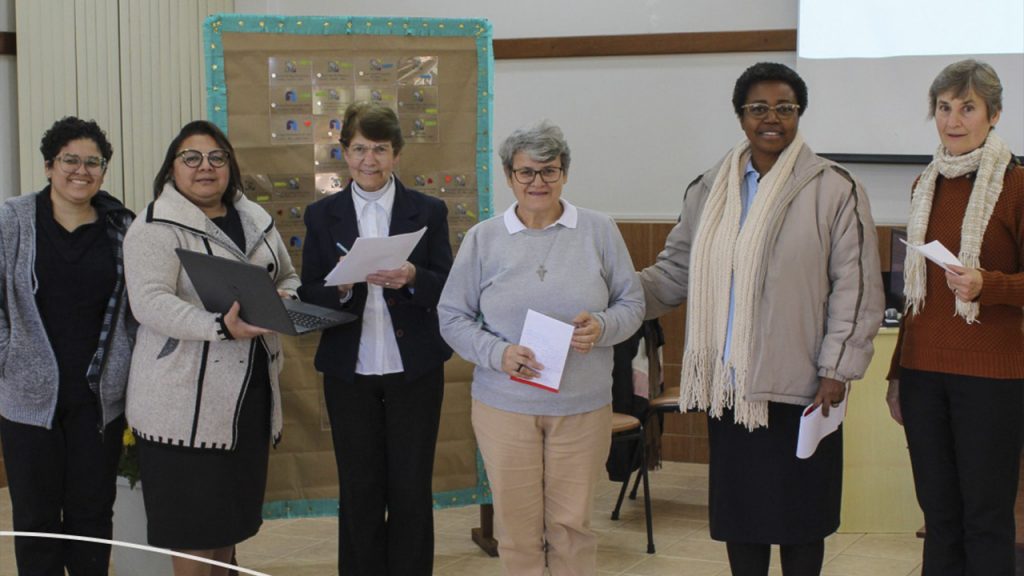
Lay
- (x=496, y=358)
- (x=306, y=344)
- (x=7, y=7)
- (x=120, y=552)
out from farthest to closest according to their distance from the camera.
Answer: (x=7, y=7) → (x=306, y=344) → (x=120, y=552) → (x=496, y=358)

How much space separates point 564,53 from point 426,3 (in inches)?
33.8

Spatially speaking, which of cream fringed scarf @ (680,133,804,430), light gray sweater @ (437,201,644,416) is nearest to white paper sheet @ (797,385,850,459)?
cream fringed scarf @ (680,133,804,430)

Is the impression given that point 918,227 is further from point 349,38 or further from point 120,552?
point 120,552

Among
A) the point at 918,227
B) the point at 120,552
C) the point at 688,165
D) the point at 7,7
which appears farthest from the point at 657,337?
the point at 7,7

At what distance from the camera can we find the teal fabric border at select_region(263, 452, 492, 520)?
430 centimetres

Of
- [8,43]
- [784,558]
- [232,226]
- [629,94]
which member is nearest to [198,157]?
[232,226]

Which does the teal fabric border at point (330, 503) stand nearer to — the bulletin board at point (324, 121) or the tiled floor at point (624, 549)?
the bulletin board at point (324, 121)

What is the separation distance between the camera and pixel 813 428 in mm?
2836

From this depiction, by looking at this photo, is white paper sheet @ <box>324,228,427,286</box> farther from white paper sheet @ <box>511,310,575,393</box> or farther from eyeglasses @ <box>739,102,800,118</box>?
eyeglasses @ <box>739,102,800,118</box>

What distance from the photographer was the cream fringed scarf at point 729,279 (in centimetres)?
288

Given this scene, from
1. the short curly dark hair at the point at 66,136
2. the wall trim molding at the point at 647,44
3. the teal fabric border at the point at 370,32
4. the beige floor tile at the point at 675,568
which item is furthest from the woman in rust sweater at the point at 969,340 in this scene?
the wall trim molding at the point at 647,44

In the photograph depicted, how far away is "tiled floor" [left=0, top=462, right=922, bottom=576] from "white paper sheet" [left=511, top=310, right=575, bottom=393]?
1.61m

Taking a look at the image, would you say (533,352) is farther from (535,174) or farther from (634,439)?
(634,439)

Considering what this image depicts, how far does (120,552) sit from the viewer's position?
400 centimetres
